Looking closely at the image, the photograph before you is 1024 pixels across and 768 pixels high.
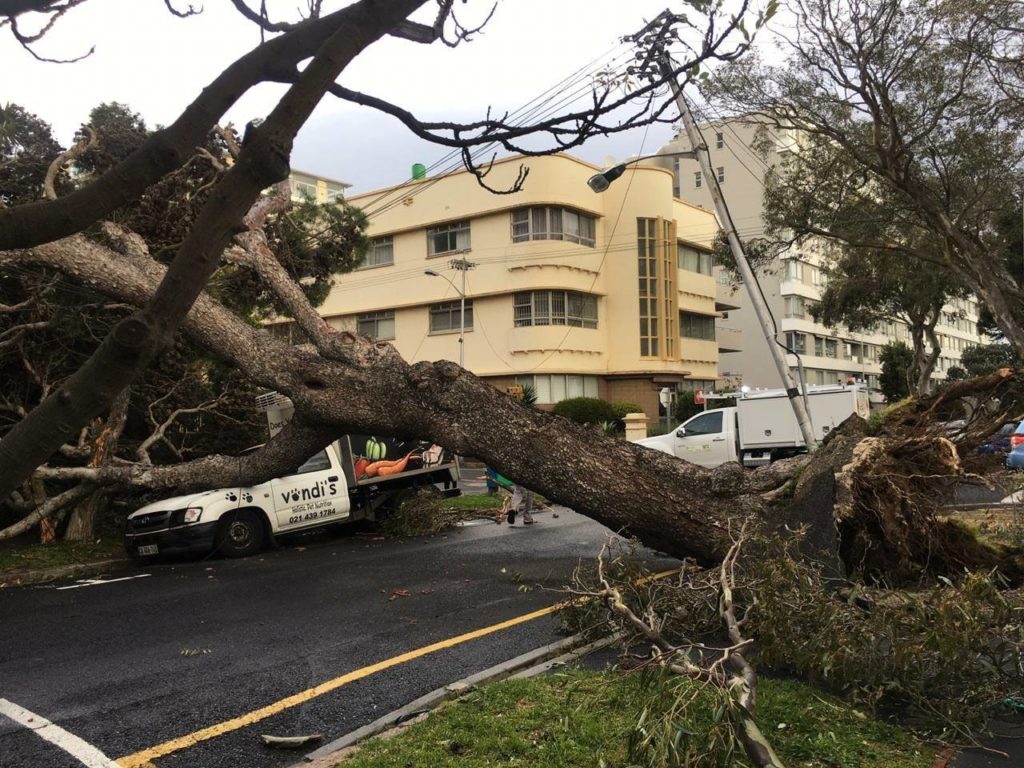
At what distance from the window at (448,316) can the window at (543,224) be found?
13.9ft

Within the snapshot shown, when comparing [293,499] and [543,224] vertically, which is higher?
[543,224]

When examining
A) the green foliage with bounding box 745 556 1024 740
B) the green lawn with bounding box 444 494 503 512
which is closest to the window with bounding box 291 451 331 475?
the green lawn with bounding box 444 494 503 512

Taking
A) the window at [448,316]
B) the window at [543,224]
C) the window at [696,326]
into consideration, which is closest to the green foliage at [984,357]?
the window at [696,326]

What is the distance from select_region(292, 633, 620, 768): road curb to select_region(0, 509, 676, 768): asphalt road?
0.17m

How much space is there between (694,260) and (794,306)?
1952cm

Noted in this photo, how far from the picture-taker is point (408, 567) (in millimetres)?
9305

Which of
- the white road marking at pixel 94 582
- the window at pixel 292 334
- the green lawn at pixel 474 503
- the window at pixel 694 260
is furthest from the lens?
the window at pixel 694 260

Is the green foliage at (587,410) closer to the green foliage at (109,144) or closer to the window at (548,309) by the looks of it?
the window at (548,309)

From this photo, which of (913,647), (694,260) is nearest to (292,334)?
(913,647)

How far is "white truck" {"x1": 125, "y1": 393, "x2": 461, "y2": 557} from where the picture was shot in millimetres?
9992

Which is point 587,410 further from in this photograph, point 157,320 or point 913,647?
point 157,320

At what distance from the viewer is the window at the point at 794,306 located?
5644 cm

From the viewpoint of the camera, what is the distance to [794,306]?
5694 cm

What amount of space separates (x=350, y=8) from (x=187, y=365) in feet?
37.0
